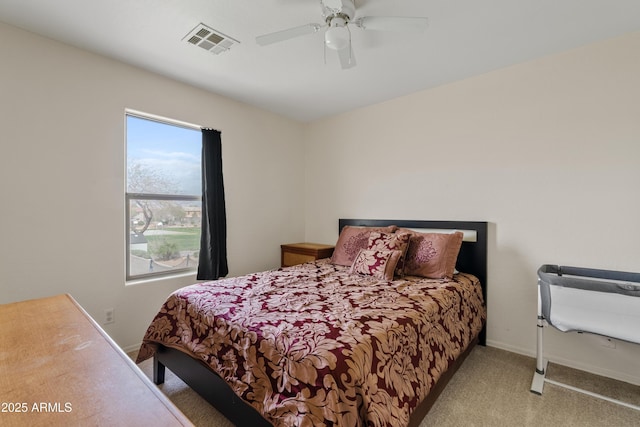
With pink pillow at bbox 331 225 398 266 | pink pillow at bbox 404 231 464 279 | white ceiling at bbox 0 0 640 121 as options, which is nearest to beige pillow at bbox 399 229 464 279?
pink pillow at bbox 404 231 464 279

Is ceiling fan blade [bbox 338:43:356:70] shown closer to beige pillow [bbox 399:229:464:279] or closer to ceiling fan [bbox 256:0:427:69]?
ceiling fan [bbox 256:0:427:69]

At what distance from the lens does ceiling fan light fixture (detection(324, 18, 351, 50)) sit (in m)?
1.74

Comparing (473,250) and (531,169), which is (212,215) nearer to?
(473,250)

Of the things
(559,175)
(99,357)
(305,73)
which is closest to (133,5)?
(305,73)

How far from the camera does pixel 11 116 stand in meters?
2.05

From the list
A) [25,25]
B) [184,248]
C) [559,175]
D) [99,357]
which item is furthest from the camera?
[184,248]

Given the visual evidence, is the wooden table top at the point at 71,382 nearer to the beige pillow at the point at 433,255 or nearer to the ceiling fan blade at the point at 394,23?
the ceiling fan blade at the point at 394,23

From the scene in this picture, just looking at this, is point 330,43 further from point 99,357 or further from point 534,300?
point 534,300

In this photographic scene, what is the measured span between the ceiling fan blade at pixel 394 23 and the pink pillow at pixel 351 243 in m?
1.80

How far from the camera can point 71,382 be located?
72cm

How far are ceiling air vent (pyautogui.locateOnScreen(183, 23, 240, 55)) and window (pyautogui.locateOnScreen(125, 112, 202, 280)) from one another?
954mm

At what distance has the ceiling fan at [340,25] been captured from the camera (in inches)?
66.0

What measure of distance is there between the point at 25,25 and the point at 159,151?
3.89ft

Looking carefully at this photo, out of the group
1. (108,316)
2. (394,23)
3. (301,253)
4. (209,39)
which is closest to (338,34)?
(394,23)
